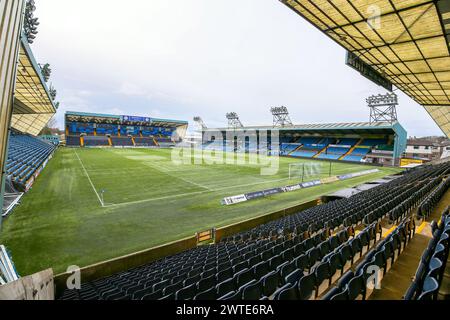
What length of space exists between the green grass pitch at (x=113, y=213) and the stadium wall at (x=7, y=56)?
17.0 feet

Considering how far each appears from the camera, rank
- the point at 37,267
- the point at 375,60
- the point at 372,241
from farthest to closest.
→ the point at 375,60 → the point at 37,267 → the point at 372,241

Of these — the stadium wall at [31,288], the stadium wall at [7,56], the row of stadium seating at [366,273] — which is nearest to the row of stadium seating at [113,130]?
the stadium wall at [7,56]

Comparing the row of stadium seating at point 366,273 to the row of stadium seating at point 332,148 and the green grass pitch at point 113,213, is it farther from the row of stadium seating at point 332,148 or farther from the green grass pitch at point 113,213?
the row of stadium seating at point 332,148

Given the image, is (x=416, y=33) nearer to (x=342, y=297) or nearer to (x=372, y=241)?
(x=372, y=241)

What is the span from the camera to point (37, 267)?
8656mm

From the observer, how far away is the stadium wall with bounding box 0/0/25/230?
5.30 m

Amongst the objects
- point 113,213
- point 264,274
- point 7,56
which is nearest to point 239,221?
point 113,213

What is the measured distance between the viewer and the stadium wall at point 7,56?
17.4 ft

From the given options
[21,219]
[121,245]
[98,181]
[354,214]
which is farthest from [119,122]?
[354,214]

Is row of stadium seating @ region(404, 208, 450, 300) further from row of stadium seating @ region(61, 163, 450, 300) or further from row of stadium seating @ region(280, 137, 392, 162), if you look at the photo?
row of stadium seating @ region(280, 137, 392, 162)

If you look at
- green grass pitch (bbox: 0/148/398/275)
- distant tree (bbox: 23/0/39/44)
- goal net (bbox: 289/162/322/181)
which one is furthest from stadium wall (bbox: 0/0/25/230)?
goal net (bbox: 289/162/322/181)

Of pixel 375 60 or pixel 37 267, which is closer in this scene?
pixel 37 267

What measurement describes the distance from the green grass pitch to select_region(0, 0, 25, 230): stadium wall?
5.18 m
